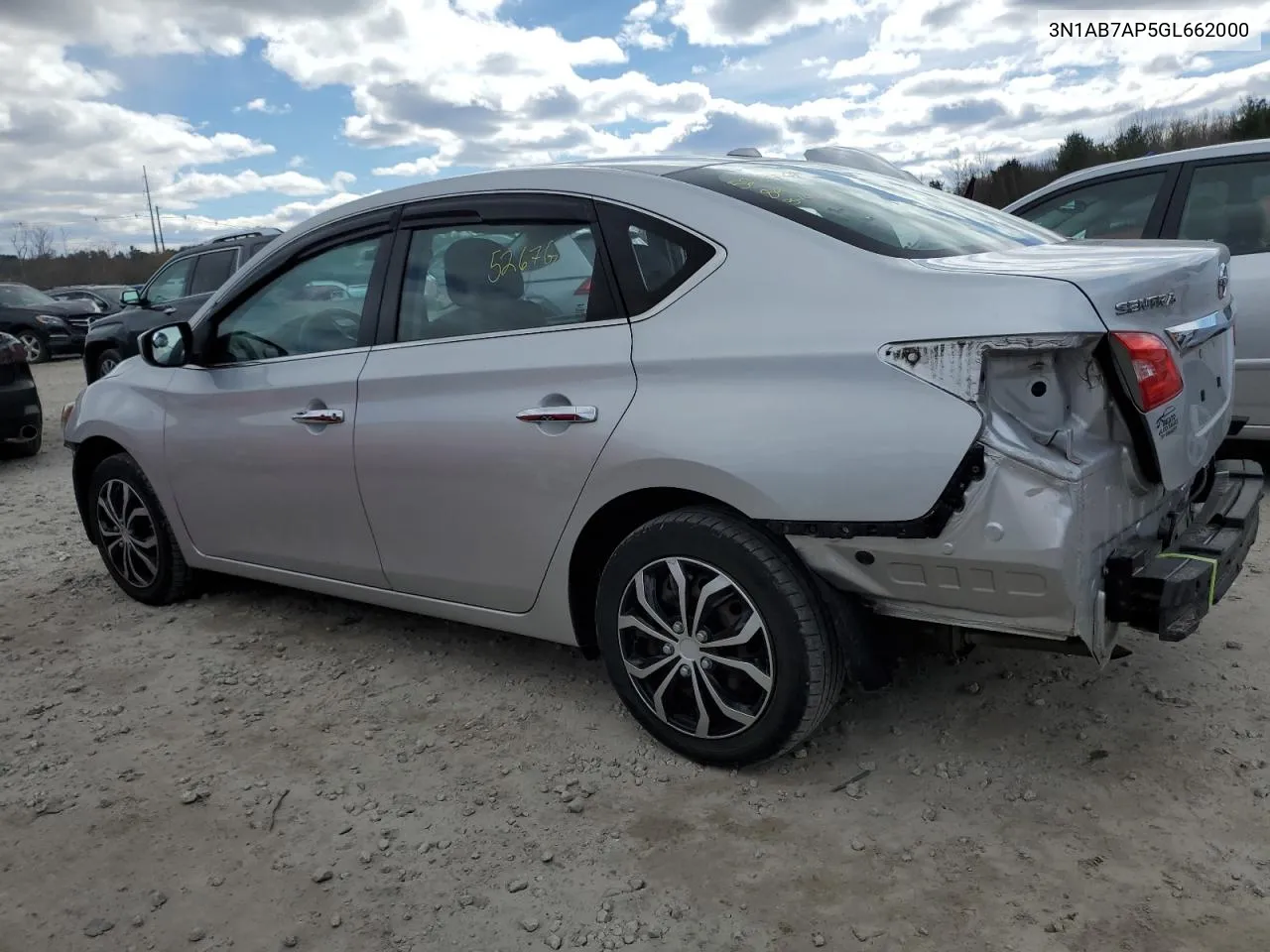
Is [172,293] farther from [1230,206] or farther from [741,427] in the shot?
[741,427]

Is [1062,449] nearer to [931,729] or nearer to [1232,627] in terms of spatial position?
[931,729]

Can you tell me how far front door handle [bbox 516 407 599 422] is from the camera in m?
2.86

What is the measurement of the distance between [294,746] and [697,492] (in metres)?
1.56

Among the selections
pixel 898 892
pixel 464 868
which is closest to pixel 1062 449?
pixel 898 892

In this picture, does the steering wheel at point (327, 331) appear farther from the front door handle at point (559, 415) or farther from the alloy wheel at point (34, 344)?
the alloy wheel at point (34, 344)

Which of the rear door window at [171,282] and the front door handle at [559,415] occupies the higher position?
the rear door window at [171,282]

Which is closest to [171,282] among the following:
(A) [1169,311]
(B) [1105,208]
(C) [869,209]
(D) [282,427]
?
(D) [282,427]

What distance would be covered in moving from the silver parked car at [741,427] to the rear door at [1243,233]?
7.42ft

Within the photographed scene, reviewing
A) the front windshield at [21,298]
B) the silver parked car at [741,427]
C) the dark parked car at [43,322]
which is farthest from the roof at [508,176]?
the front windshield at [21,298]

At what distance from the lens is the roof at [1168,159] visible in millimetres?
5293

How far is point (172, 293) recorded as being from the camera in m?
11.8

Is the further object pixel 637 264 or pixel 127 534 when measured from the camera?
pixel 127 534

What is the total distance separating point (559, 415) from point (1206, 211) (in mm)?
4166

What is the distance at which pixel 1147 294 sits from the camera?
2.41m
